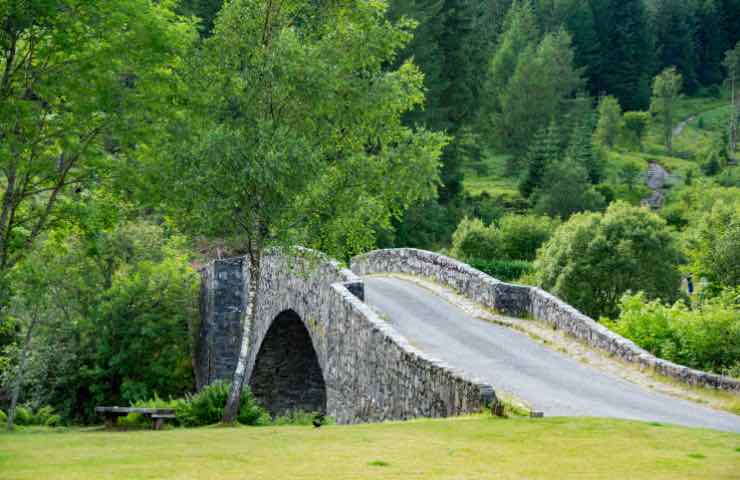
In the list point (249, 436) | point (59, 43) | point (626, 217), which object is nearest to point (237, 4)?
point (59, 43)

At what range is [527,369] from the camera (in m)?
20.7

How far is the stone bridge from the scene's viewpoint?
18438 mm

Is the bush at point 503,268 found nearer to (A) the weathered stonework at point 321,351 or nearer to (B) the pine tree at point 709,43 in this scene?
(A) the weathered stonework at point 321,351

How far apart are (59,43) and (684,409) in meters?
12.9

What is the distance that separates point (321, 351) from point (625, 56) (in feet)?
365

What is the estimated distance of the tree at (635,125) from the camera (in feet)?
365

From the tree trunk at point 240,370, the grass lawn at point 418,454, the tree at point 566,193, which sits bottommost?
the grass lawn at point 418,454

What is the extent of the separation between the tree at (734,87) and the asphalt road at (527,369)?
313 feet

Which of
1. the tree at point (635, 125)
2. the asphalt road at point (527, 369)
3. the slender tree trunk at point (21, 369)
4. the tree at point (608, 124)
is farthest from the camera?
the tree at point (635, 125)

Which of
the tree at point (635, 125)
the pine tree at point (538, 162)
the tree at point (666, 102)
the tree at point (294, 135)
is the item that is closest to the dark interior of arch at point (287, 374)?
the tree at point (294, 135)

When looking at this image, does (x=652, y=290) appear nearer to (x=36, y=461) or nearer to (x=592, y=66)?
(x=36, y=461)

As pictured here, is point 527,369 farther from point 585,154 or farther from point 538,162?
point 585,154

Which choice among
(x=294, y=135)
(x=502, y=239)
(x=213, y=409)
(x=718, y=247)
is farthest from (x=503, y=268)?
(x=294, y=135)

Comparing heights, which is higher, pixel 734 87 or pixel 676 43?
pixel 676 43
